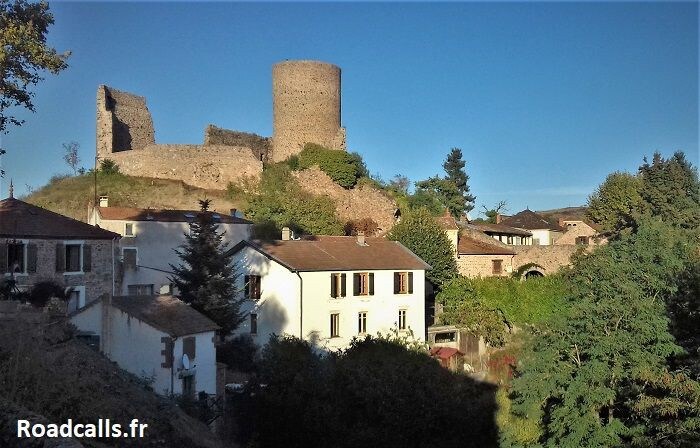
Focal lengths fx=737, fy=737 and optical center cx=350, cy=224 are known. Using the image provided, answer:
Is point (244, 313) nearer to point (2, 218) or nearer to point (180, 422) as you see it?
point (2, 218)

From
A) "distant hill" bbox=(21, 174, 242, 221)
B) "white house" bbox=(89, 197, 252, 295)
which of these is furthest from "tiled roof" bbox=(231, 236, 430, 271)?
"distant hill" bbox=(21, 174, 242, 221)

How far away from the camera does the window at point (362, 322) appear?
33.3 m

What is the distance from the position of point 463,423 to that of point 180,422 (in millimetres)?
12096

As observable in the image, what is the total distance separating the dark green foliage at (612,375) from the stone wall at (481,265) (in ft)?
62.9

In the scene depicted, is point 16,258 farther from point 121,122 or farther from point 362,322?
point 121,122

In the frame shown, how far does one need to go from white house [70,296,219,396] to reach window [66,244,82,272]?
21.5 ft

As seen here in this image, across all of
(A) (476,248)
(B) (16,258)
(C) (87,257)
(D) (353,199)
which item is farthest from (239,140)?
(B) (16,258)

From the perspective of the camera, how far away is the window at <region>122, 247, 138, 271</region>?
32938mm

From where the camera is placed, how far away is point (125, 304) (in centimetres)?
2152

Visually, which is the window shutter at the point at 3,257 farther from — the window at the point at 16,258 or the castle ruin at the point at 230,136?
the castle ruin at the point at 230,136

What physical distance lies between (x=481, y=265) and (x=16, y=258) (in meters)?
27.2

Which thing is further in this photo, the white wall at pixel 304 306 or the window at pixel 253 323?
the window at pixel 253 323

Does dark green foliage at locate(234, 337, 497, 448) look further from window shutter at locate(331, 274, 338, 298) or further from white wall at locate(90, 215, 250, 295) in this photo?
white wall at locate(90, 215, 250, 295)

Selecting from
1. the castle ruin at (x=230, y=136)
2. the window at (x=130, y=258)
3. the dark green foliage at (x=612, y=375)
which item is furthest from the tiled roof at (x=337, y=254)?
the castle ruin at (x=230, y=136)
